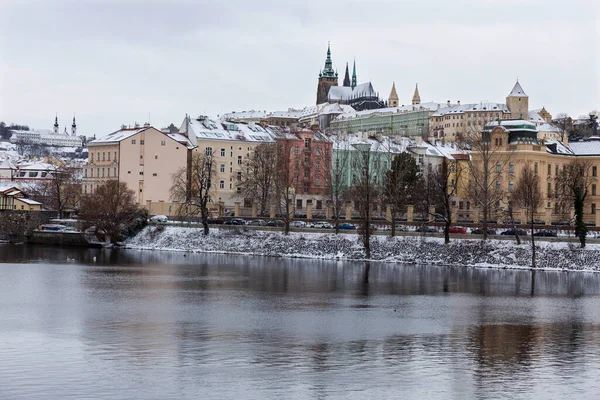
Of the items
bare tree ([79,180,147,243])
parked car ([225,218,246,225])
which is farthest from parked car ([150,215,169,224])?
parked car ([225,218,246,225])

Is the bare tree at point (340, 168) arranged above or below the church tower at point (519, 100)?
below

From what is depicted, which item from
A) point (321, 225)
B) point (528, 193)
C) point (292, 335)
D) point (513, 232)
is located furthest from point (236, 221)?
point (292, 335)

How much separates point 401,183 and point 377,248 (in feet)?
37.6

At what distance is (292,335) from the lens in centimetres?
3416

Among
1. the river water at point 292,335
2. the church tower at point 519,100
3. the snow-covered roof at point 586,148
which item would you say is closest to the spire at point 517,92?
the church tower at point 519,100

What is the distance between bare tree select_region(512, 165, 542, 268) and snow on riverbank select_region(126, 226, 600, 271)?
7154 millimetres

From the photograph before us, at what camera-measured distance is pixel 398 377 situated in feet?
89.6

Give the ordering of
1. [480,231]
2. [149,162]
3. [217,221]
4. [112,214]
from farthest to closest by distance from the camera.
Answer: [149,162] < [217,221] < [112,214] < [480,231]

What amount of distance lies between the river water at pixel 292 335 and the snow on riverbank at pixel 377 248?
6.59 m

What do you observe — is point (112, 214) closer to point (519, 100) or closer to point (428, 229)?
point (428, 229)

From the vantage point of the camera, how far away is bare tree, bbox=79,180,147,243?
82000 mm

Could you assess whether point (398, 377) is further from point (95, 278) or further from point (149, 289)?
point (95, 278)

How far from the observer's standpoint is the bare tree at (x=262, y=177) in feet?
298

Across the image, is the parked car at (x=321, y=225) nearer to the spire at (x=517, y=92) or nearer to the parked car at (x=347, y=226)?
the parked car at (x=347, y=226)
